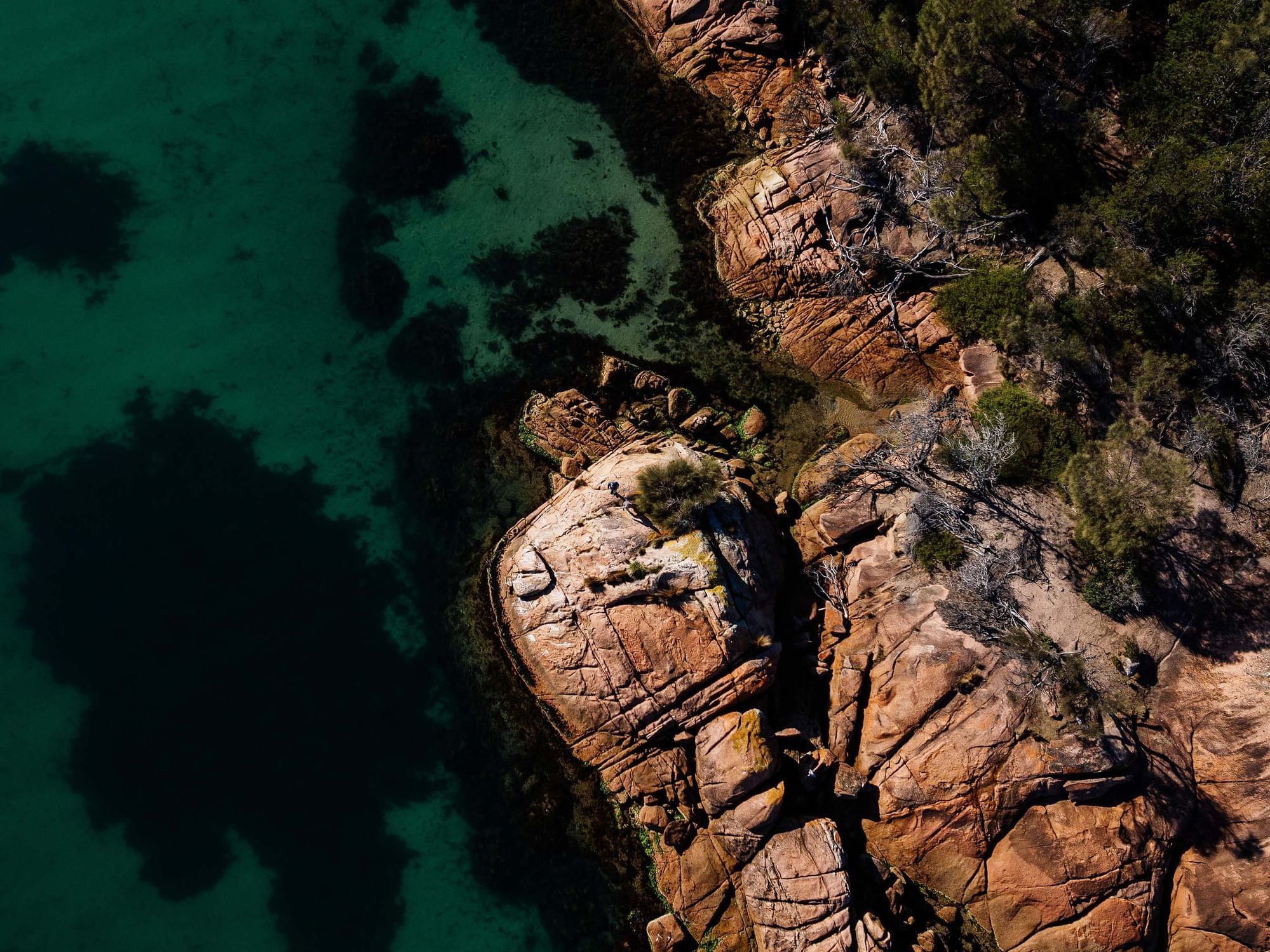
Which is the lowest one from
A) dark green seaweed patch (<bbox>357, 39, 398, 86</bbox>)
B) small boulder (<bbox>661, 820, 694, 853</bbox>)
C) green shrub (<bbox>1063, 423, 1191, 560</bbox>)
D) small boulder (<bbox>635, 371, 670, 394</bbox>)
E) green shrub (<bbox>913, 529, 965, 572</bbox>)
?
small boulder (<bbox>661, 820, 694, 853</bbox>)

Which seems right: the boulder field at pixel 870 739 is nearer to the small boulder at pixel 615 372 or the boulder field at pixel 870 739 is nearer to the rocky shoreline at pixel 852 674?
the rocky shoreline at pixel 852 674

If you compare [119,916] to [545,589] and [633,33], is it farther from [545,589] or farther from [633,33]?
[633,33]

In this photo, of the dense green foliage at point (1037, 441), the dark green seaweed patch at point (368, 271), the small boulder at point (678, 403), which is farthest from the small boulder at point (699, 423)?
the dark green seaweed patch at point (368, 271)

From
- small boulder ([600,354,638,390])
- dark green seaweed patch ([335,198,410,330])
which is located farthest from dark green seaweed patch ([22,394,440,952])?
small boulder ([600,354,638,390])

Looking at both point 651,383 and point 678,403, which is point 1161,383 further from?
point 651,383

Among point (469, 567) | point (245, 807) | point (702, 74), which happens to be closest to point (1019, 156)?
point (702, 74)

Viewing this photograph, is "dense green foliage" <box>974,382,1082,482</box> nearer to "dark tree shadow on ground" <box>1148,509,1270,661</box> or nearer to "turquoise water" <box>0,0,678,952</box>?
"dark tree shadow on ground" <box>1148,509,1270,661</box>
